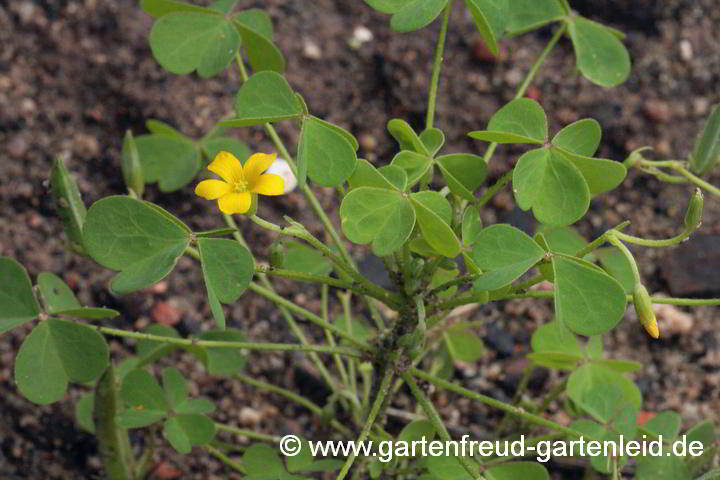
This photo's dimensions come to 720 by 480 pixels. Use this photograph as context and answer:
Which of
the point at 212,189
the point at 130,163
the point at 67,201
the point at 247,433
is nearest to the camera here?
the point at 212,189

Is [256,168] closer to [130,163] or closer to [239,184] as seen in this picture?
[239,184]

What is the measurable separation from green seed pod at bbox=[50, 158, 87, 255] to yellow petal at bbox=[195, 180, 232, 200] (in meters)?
0.37

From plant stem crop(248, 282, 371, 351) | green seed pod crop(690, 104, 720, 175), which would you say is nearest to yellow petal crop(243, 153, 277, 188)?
plant stem crop(248, 282, 371, 351)

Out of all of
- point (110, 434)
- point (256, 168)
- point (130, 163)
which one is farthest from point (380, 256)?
point (110, 434)

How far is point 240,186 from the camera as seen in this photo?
4.98 ft

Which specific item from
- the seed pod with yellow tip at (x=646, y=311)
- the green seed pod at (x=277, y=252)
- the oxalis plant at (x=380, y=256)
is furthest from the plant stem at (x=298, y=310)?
the seed pod with yellow tip at (x=646, y=311)

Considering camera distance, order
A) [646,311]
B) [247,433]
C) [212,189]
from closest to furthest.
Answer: [646,311] < [212,189] < [247,433]

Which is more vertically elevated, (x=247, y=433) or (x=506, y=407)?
(x=506, y=407)

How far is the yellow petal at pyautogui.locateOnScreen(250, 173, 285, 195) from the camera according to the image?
1468 millimetres

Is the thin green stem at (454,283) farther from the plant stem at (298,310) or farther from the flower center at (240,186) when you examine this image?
the flower center at (240,186)

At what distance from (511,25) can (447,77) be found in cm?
74

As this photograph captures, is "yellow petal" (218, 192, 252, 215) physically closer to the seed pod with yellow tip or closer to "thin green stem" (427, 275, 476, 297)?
"thin green stem" (427, 275, 476, 297)

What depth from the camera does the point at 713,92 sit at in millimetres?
2705

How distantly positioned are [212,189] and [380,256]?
0.31m
